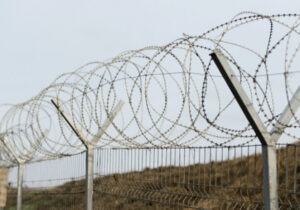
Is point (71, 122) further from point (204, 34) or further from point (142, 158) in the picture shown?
point (204, 34)

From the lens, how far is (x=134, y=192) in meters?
7.82

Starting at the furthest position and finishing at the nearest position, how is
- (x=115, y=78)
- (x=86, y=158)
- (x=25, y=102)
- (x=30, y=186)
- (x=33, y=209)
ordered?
(x=30, y=186) → (x=33, y=209) → (x=25, y=102) → (x=86, y=158) → (x=115, y=78)

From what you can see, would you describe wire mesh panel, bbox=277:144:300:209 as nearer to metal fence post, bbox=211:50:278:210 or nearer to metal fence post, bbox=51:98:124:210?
metal fence post, bbox=211:50:278:210

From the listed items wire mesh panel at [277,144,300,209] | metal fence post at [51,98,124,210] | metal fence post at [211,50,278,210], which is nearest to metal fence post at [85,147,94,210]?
metal fence post at [51,98,124,210]

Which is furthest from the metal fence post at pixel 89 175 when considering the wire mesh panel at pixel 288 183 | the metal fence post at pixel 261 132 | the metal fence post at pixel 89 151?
the metal fence post at pixel 261 132

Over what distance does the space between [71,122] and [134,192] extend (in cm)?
209

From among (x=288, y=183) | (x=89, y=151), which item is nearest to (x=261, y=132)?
(x=288, y=183)

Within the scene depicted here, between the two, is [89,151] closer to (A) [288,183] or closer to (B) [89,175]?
(B) [89,175]

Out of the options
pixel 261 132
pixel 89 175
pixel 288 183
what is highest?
pixel 261 132

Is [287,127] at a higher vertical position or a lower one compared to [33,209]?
higher

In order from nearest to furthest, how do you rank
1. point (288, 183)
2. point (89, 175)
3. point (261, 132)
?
point (261, 132) → point (288, 183) → point (89, 175)

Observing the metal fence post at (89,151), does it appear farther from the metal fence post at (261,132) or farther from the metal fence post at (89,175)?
the metal fence post at (261,132)

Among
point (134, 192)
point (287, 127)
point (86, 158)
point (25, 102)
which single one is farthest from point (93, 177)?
point (287, 127)

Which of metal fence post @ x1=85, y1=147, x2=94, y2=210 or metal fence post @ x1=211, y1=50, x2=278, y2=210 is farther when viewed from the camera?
metal fence post @ x1=85, y1=147, x2=94, y2=210
